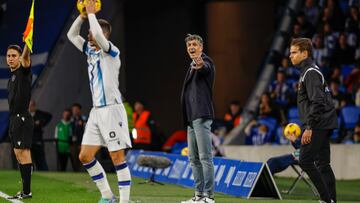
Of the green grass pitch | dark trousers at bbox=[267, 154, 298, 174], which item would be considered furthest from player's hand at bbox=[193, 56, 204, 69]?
dark trousers at bbox=[267, 154, 298, 174]

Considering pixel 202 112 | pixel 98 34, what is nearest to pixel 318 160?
pixel 202 112

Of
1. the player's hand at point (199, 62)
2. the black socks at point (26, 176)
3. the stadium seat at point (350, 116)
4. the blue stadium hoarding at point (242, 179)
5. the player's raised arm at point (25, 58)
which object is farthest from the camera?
the stadium seat at point (350, 116)

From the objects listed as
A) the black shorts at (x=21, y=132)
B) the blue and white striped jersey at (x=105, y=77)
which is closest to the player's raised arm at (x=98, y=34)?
the blue and white striped jersey at (x=105, y=77)

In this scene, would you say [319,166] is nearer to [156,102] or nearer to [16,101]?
[16,101]

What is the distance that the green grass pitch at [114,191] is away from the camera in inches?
523

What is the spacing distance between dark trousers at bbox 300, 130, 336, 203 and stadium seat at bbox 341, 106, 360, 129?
8776 millimetres

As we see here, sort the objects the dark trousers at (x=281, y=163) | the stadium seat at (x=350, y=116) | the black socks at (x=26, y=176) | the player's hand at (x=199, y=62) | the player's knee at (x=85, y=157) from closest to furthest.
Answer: the player's knee at (x=85, y=157)
the player's hand at (x=199, y=62)
the black socks at (x=26, y=176)
the dark trousers at (x=281, y=163)
the stadium seat at (x=350, y=116)

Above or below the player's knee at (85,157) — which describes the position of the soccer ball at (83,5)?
above

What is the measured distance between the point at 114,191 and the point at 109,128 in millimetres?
4173

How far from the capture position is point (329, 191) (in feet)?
38.7

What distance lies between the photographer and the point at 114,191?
14992mm

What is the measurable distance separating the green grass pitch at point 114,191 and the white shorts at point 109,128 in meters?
1.72

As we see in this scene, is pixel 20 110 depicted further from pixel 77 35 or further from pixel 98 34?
pixel 98 34

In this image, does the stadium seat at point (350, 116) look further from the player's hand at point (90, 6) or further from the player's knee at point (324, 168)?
the player's hand at point (90, 6)
